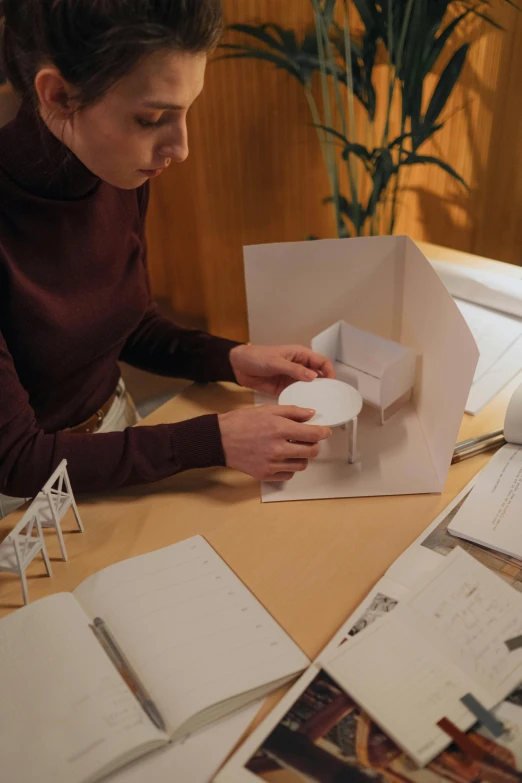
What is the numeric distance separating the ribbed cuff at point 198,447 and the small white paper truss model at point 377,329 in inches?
3.3

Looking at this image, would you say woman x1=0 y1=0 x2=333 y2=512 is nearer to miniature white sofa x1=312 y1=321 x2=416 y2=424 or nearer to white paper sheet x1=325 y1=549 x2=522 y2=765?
miniature white sofa x1=312 y1=321 x2=416 y2=424

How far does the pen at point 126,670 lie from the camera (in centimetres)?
60

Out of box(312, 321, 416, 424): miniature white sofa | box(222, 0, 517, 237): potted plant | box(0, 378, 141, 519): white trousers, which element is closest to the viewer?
box(312, 321, 416, 424): miniature white sofa

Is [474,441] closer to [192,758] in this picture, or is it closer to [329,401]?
[329,401]

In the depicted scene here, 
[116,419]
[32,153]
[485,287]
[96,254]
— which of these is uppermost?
[32,153]

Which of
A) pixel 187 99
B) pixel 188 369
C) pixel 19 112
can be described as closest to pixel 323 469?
pixel 188 369

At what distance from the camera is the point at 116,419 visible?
3.95 ft

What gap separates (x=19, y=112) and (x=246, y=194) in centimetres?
82

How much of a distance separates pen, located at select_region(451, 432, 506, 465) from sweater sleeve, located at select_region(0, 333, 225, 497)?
1.03 ft

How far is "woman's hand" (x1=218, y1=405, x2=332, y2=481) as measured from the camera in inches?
33.8

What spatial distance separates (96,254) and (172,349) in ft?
0.75

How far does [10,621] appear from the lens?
669 mm

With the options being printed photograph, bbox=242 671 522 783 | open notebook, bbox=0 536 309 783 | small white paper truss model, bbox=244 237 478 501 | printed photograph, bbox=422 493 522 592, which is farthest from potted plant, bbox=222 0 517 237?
printed photograph, bbox=242 671 522 783

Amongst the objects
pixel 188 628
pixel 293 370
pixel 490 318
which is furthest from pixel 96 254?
pixel 490 318
